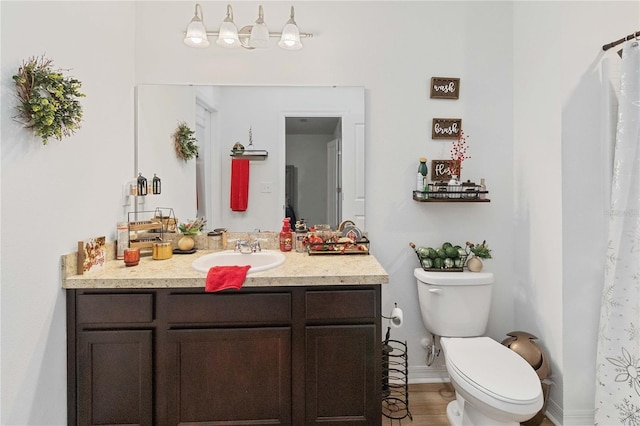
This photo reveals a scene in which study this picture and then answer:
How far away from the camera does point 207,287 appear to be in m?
1.59

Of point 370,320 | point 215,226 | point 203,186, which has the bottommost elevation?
point 370,320

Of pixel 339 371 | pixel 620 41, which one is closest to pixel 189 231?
pixel 339 371

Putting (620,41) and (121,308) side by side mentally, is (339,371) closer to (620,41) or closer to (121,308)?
(121,308)

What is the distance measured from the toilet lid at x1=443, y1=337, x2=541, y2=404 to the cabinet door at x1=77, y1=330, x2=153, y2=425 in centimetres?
148

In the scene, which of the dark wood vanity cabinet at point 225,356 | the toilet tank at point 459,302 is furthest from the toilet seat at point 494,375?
the dark wood vanity cabinet at point 225,356

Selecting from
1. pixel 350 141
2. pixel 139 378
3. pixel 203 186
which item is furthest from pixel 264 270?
Answer: pixel 350 141

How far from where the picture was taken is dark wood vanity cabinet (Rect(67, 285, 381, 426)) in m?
1.63

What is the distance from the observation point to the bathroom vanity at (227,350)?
64.0 inches

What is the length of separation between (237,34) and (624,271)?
247cm

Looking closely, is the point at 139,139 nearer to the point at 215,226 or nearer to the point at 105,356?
the point at 215,226

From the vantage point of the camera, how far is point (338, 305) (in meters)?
1.65

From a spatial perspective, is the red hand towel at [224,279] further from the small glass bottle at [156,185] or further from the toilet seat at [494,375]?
the toilet seat at [494,375]

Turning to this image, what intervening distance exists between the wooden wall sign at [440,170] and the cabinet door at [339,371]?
1.18 meters

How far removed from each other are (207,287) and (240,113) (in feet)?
3.97
